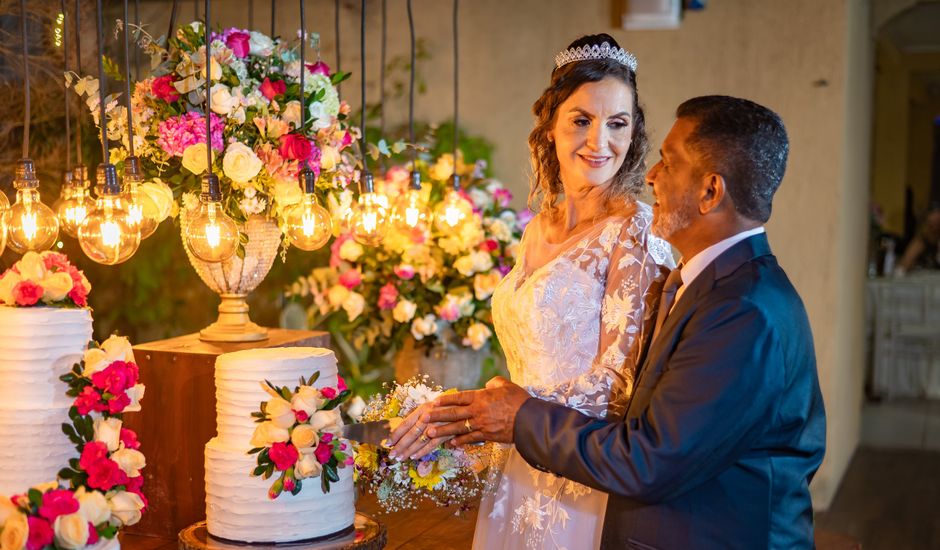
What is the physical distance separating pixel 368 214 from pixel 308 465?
3.28ft

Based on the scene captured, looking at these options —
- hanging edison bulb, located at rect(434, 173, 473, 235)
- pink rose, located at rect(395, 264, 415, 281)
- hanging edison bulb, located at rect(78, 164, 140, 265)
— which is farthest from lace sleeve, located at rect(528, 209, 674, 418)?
pink rose, located at rect(395, 264, 415, 281)

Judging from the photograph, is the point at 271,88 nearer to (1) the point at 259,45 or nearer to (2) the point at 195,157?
(1) the point at 259,45

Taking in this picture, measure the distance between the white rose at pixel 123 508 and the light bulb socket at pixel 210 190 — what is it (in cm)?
75

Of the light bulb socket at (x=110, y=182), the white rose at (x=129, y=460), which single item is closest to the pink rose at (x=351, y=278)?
the light bulb socket at (x=110, y=182)

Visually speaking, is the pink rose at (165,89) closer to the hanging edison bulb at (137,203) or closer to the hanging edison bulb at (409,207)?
the hanging edison bulb at (137,203)

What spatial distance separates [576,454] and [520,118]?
11.8ft

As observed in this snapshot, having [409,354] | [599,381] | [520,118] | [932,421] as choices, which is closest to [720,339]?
[599,381]

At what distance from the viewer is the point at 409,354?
4.35 meters

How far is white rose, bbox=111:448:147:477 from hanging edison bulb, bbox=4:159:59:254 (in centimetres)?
74

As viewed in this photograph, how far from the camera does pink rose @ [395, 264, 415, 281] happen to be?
4.23 meters

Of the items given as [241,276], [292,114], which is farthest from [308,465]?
[292,114]

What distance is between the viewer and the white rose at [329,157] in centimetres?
267

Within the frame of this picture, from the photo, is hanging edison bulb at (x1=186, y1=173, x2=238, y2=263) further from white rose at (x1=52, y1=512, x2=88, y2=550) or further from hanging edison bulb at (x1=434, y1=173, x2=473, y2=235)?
hanging edison bulb at (x1=434, y1=173, x2=473, y2=235)

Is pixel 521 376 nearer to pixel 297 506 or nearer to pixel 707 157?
pixel 297 506
